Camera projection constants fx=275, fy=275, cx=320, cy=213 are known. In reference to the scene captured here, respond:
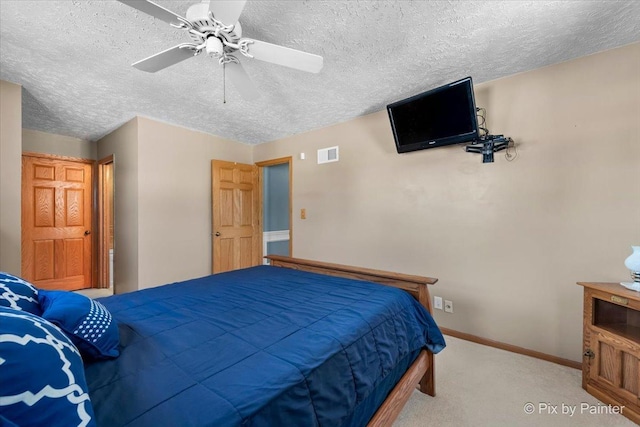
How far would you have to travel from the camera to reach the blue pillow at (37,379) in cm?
49

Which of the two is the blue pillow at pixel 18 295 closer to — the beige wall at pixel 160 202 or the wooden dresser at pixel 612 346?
the beige wall at pixel 160 202

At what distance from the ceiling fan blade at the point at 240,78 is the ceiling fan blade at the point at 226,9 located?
1.23 feet

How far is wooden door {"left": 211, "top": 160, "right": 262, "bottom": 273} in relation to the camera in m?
4.01

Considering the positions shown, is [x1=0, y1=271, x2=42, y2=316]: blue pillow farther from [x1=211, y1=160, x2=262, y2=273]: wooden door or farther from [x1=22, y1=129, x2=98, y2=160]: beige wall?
[x1=22, y1=129, x2=98, y2=160]: beige wall

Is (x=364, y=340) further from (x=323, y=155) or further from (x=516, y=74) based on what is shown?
(x=323, y=155)

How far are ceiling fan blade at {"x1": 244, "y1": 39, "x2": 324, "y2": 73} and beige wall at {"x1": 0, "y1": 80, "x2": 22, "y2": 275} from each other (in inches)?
100.0

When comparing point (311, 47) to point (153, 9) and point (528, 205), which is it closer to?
point (153, 9)

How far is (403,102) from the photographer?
2561 mm

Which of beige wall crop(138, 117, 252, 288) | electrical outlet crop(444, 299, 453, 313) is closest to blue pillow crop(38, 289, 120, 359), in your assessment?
→ beige wall crop(138, 117, 252, 288)

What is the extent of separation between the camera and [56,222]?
3982mm

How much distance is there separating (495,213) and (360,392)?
2.08 metres

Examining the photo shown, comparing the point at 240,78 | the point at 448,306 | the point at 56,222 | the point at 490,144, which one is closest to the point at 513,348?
the point at 448,306

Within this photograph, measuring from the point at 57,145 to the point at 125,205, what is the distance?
1614 mm

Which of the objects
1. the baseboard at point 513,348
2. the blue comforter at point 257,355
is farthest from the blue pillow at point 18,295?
→ the baseboard at point 513,348
